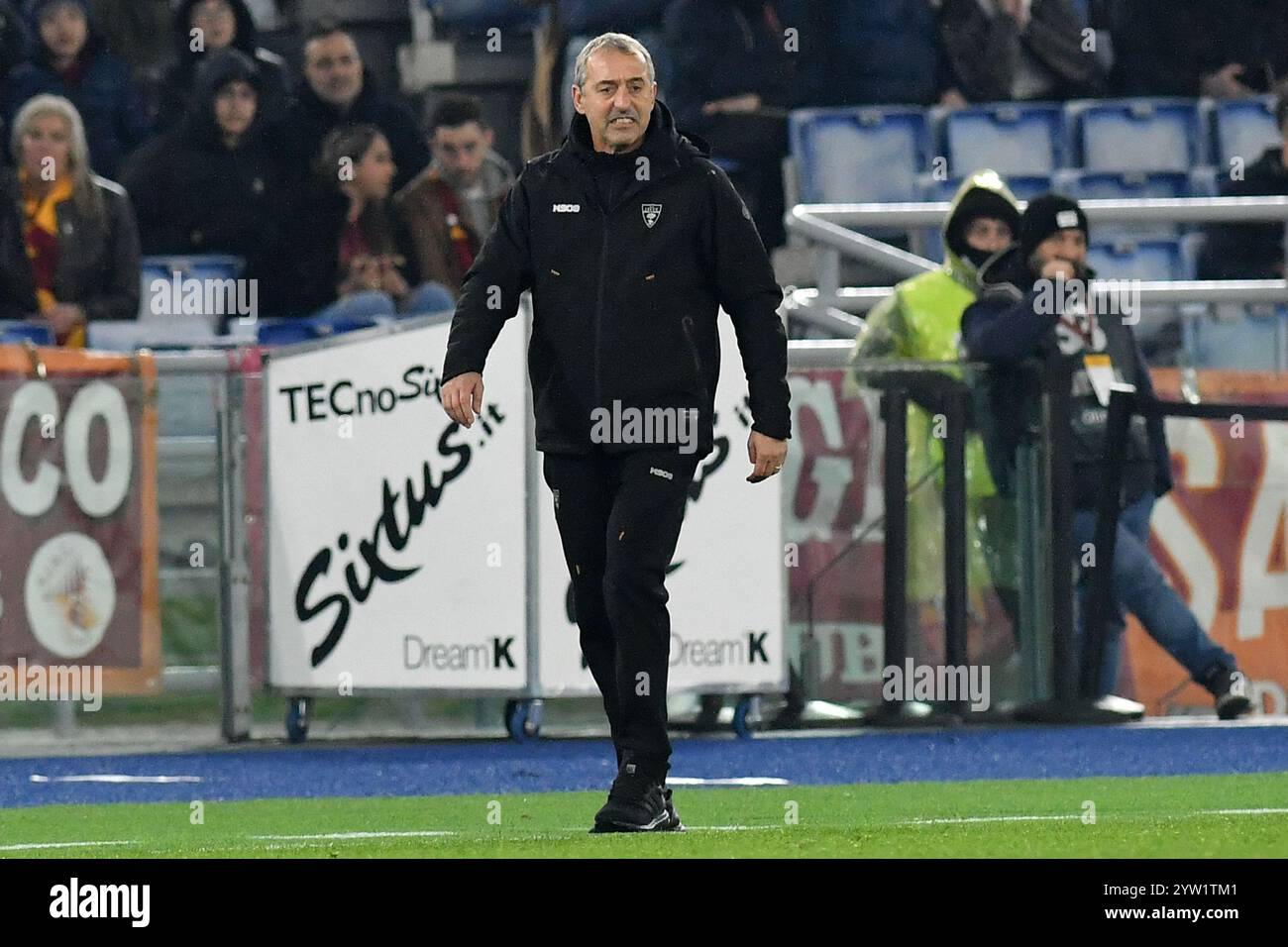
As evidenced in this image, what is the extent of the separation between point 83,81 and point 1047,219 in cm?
584

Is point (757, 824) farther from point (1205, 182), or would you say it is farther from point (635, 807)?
point (1205, 182)

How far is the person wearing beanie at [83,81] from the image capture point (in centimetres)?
1524

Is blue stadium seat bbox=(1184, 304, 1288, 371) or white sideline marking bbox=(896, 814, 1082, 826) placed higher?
blue stadium seat bbox=(1184, 304, 1288, 371)

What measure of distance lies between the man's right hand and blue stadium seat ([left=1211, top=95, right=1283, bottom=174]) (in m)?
9.85

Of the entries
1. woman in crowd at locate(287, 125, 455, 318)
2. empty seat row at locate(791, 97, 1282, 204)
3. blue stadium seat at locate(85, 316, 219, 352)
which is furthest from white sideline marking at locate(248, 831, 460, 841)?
empty seat row at locate(791, 97, 1282, 204)

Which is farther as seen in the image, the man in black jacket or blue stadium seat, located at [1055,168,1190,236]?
blue stadium seat, located at [1055,168,1190,236]

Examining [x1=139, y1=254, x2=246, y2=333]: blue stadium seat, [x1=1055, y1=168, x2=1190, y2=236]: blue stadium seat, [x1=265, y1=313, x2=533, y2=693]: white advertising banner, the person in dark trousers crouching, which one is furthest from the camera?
[x1=1055, y1=168, x2=1190, y2=236]: blue stadium seat

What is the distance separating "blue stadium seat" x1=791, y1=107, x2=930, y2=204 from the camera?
618 inches

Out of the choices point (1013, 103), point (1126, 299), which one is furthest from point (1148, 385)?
point (1013, 103)

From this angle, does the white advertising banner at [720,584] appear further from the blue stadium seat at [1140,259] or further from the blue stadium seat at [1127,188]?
the blue stadium seat at [1127,188]

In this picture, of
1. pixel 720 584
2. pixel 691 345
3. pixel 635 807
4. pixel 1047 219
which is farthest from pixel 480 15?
pixel 635 807

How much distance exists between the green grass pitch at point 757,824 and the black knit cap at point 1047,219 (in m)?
3.35

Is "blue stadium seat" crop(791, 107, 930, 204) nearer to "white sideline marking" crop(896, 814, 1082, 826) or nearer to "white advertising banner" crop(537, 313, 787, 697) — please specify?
"white advertising banner" crop(537, 313, 787, 697)
